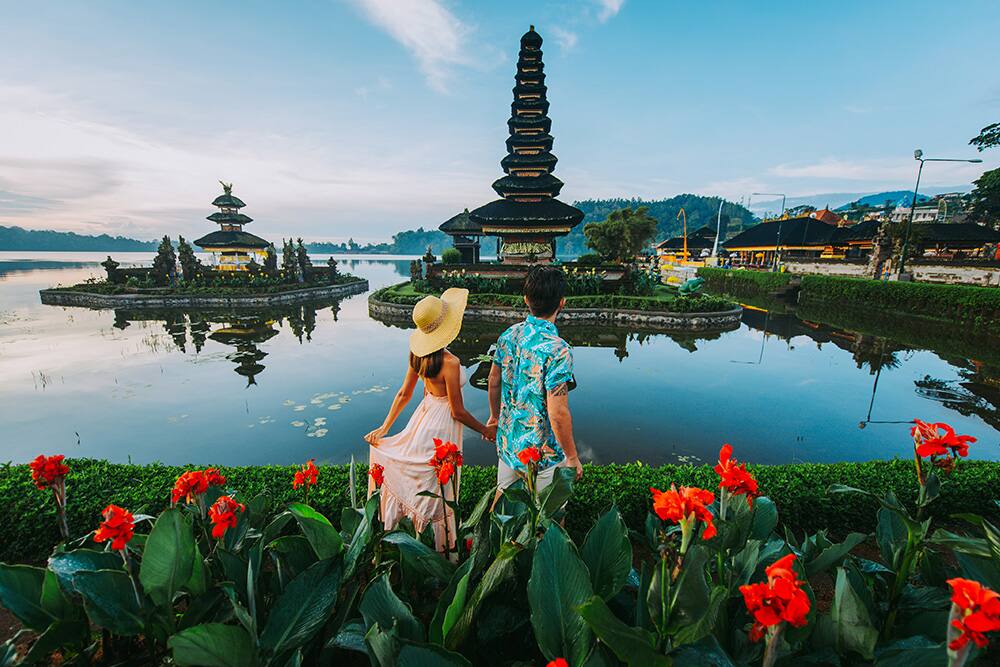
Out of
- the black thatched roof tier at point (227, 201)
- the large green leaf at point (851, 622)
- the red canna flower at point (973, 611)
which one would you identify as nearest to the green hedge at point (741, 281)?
the large green leaf at point (851, 622)

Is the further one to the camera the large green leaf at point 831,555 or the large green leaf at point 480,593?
the large green leaf at point 831,555

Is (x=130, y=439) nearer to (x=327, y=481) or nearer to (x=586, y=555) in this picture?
(x=327, y=481)

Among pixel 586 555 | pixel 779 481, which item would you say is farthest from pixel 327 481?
pixel 779 481

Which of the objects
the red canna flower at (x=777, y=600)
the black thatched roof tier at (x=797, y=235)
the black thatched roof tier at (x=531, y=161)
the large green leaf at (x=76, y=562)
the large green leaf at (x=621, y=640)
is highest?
the black thatched roof tier at (x=531, y=161)

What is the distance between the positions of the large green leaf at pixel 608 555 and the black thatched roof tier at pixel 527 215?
21.0 m

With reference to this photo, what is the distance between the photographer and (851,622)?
129 cm

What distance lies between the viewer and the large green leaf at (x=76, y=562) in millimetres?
1543

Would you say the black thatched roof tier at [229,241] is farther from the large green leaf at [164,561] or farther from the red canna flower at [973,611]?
the red canna flower at [973,611]

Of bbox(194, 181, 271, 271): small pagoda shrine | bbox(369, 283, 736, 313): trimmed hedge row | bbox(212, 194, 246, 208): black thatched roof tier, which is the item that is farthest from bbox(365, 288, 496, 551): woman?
bbox(212, 194, 246, 208): black thatched roof tier

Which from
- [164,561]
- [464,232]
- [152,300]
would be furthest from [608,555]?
[464,232]

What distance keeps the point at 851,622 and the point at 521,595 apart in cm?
111

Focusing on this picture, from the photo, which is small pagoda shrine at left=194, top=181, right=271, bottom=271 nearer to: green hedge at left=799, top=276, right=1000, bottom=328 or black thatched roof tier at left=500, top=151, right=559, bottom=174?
black thatched roof tier at left=500, top=151, right=559, bottom=174

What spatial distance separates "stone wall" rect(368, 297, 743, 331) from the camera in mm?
14820

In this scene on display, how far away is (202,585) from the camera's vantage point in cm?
158
